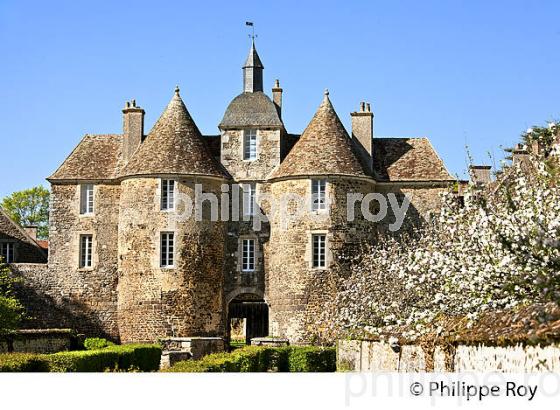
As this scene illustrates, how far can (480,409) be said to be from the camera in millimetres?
10562

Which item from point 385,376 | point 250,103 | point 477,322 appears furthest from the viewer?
point 250,103

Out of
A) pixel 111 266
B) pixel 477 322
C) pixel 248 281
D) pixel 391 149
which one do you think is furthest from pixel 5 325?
pixel 477 322

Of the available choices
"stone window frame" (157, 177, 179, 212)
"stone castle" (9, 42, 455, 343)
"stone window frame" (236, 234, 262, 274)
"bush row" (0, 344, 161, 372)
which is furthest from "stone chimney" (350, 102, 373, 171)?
"bush row" (0, 344, 161, 372)

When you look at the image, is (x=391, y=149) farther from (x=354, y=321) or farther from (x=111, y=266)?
(x=354, y=321)

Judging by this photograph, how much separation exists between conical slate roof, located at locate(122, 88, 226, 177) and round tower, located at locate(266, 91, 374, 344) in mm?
3130

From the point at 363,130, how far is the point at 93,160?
1154cm

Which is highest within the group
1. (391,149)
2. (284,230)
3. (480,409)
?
(391,149)

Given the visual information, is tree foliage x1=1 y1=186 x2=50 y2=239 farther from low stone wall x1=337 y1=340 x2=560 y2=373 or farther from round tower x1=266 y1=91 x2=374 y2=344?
low stone wall x1=337 y1=340 x2=560 y2=373

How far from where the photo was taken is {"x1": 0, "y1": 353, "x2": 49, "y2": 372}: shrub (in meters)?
22.2

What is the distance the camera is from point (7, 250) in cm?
4334

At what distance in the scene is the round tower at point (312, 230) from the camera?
38125 millimetres

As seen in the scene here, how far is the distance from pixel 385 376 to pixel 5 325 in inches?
Result: 977

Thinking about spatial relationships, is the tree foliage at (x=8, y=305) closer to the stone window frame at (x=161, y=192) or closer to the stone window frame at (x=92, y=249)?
the stone window frame at (x=92, y=249)

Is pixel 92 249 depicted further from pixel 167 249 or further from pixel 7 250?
→ pixel 7 250
